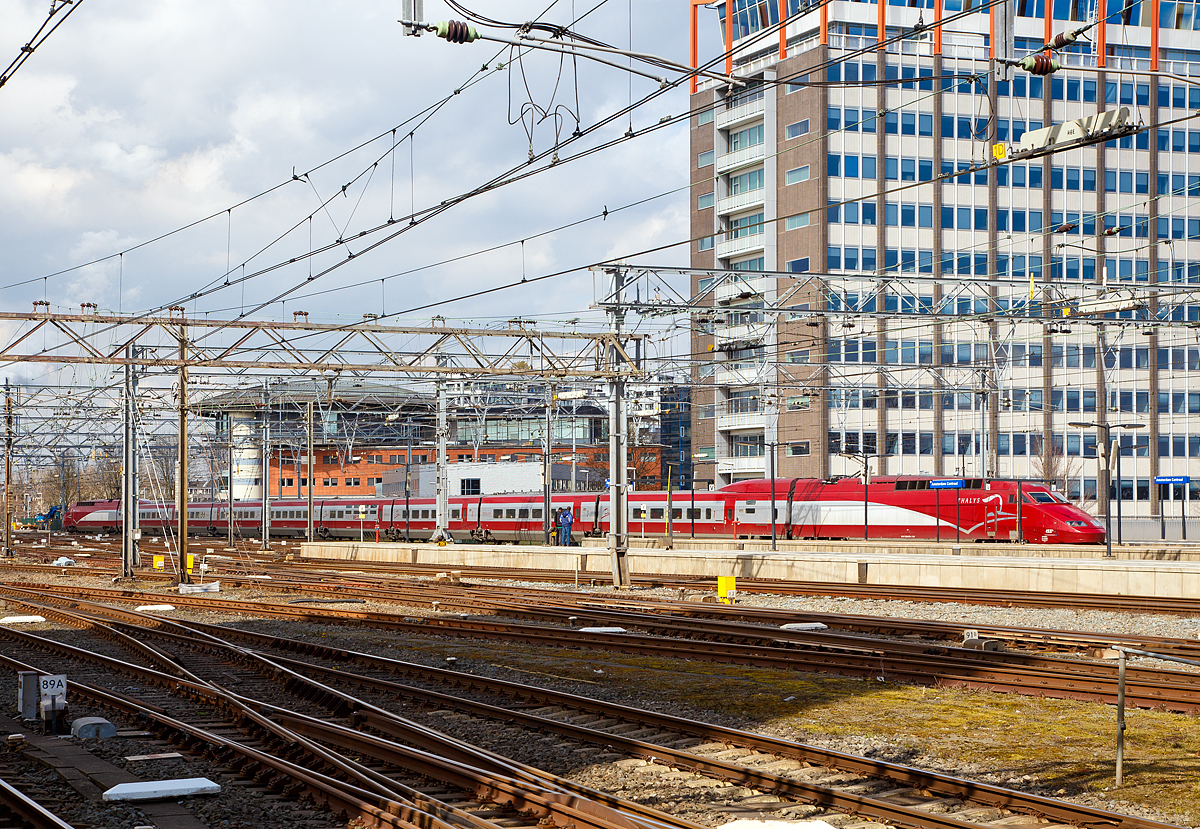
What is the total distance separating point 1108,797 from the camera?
9.36 m

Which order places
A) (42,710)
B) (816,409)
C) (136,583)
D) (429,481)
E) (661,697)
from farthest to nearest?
(429,481), (816,409), (136,583), (661,697), (42,710)

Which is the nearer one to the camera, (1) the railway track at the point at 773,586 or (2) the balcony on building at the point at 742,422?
(1) the railway track at the point at 773,586

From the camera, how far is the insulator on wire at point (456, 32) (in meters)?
13.2

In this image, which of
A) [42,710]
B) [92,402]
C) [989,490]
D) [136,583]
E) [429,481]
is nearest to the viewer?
[42,710]

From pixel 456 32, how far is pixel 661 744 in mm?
8370

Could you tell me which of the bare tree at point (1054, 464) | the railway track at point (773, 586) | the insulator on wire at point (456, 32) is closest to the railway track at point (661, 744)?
the insulator on wire at point (456, 32)

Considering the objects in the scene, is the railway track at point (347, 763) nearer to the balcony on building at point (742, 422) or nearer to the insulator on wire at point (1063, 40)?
the insulator on wire at point (1063, 40)

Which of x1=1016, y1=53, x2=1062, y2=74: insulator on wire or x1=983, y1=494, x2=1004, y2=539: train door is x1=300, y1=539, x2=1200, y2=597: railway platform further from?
x1=1016, y1=53, x2=1062, y2=74: insulator on wire

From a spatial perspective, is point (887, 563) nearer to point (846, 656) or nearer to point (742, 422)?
point (846, 656)

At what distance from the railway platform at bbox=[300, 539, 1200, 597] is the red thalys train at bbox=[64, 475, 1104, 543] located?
131 inches

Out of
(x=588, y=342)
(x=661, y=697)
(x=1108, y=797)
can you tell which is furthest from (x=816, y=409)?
(x=1108, y=797)

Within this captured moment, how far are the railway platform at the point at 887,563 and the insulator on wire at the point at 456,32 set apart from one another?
21019mm

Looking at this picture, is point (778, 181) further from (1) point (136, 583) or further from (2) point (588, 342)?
(1) point (136, 583)

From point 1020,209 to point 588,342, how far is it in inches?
2042
